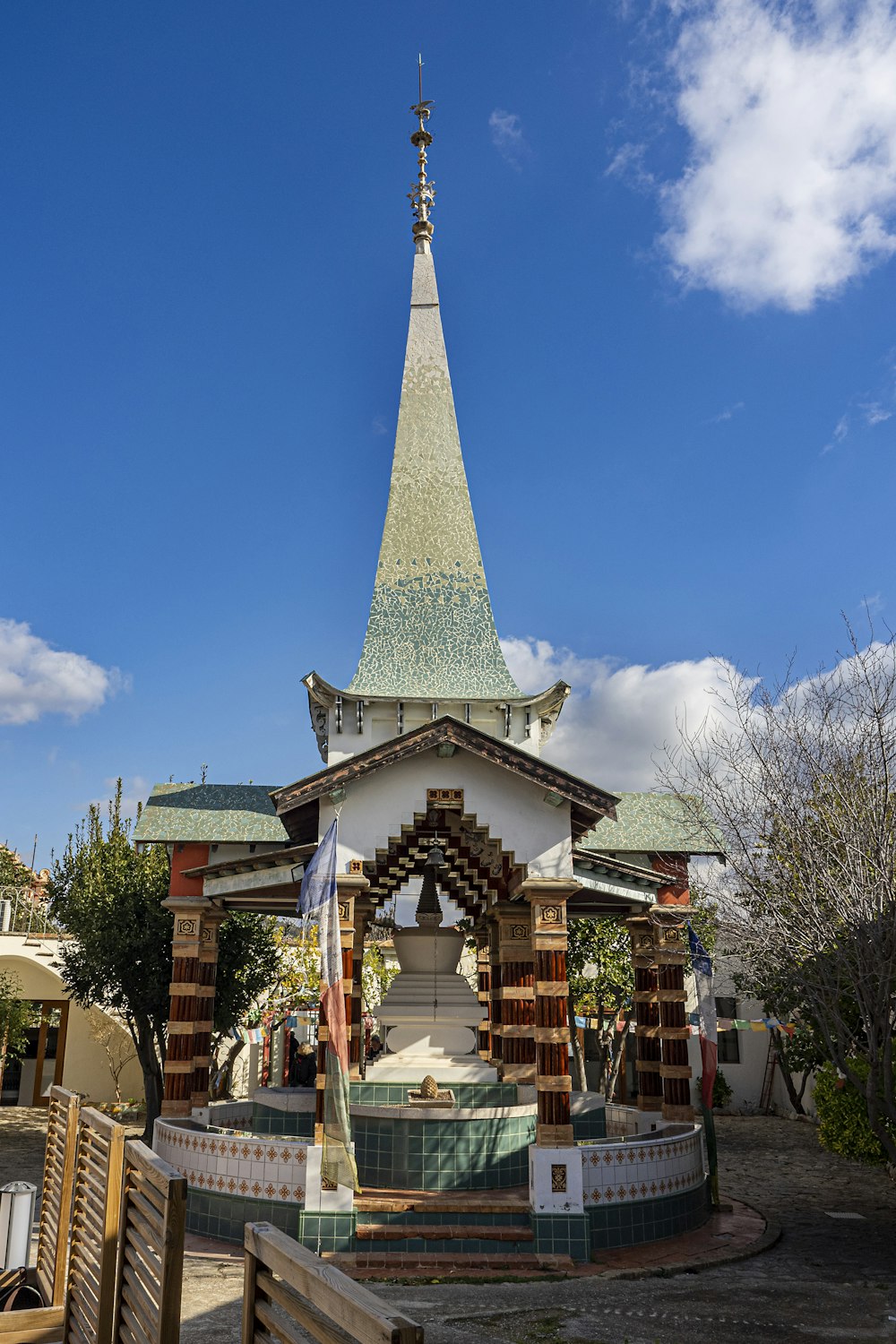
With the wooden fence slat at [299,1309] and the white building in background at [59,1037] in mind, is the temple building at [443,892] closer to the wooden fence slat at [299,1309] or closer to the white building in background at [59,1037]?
the wooden fence slat at [299,1309]

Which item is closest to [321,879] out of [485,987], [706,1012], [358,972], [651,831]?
[706,1012]

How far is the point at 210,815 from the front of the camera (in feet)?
55.6

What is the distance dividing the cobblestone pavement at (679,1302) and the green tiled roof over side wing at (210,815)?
246 inches

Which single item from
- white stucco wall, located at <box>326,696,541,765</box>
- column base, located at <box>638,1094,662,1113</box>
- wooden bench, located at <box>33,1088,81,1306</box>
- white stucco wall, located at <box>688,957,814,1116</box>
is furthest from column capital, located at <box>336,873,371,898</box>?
white stucco wall, located at <box>688,957,814,1116</box>

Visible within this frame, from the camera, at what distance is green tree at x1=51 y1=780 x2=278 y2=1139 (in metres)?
23.3

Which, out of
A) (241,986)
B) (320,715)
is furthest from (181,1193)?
(241,986)

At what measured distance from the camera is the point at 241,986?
2552 cm

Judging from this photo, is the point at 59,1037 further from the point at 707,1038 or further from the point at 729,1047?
the point at 707,1038

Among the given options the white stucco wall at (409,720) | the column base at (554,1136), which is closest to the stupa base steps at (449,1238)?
the column base at (554,1136)

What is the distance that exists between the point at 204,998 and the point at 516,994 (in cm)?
530

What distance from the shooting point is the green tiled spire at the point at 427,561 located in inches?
660

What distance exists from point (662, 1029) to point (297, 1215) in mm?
6809

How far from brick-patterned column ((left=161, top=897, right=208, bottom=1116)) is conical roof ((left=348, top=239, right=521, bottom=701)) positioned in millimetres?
→ 4570

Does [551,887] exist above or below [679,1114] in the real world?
above
